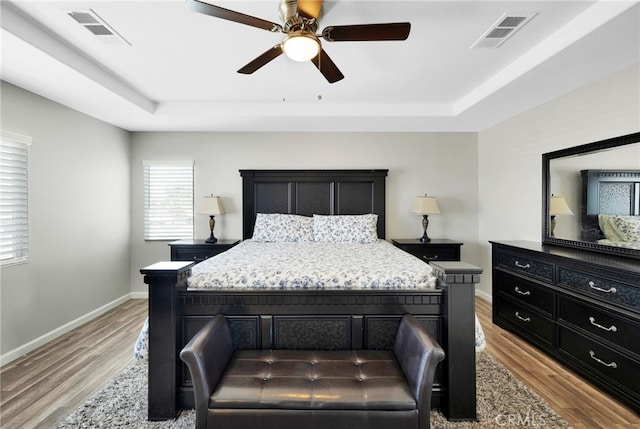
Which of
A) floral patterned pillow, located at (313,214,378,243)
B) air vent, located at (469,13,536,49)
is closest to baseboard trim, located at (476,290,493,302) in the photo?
floral patterned pillow, located at (313,214,378,243)

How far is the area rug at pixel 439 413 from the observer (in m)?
1.81

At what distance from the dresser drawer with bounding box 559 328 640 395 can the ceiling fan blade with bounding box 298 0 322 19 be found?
2.98 metres

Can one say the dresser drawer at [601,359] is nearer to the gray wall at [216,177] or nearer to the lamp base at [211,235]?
the gray wall at [216,177]

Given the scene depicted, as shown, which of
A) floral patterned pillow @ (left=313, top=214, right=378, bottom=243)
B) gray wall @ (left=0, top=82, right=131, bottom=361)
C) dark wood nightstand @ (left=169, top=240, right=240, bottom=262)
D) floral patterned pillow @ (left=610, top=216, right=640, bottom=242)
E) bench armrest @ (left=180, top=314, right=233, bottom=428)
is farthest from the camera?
dark wood nightstand @ (left=169, top=240, right=240, bottom=262)

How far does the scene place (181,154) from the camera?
4.42 meters

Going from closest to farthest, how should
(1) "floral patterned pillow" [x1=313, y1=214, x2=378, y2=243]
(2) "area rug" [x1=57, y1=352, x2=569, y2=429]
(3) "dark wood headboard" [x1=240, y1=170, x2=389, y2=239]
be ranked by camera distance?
(2) "area rug" [x1=57, y1=352, x2=569, y2=429] → (1) "floral patterned pillow" [x1=313, y1=214, x2=378, y2=243] → (3) "dark wood headboard" [x1=240, y1=170, x2=389, y2=239]

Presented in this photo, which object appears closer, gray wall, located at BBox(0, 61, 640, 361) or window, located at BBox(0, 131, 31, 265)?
window, located at BBox(0, 131, 31, 265)

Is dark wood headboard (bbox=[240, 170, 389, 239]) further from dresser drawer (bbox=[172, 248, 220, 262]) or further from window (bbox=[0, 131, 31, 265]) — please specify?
window (bbox=[0, 131, 31, 265])

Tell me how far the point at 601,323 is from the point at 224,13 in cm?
316

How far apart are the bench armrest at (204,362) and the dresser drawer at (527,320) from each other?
2.68m

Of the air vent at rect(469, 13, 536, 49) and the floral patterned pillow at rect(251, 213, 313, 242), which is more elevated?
the air vent at rect(469, 13, 536, 49)

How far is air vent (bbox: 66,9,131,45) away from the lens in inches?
77.2

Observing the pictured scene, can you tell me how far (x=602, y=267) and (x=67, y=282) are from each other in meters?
4.88

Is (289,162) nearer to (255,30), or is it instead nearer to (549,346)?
(255,30)
